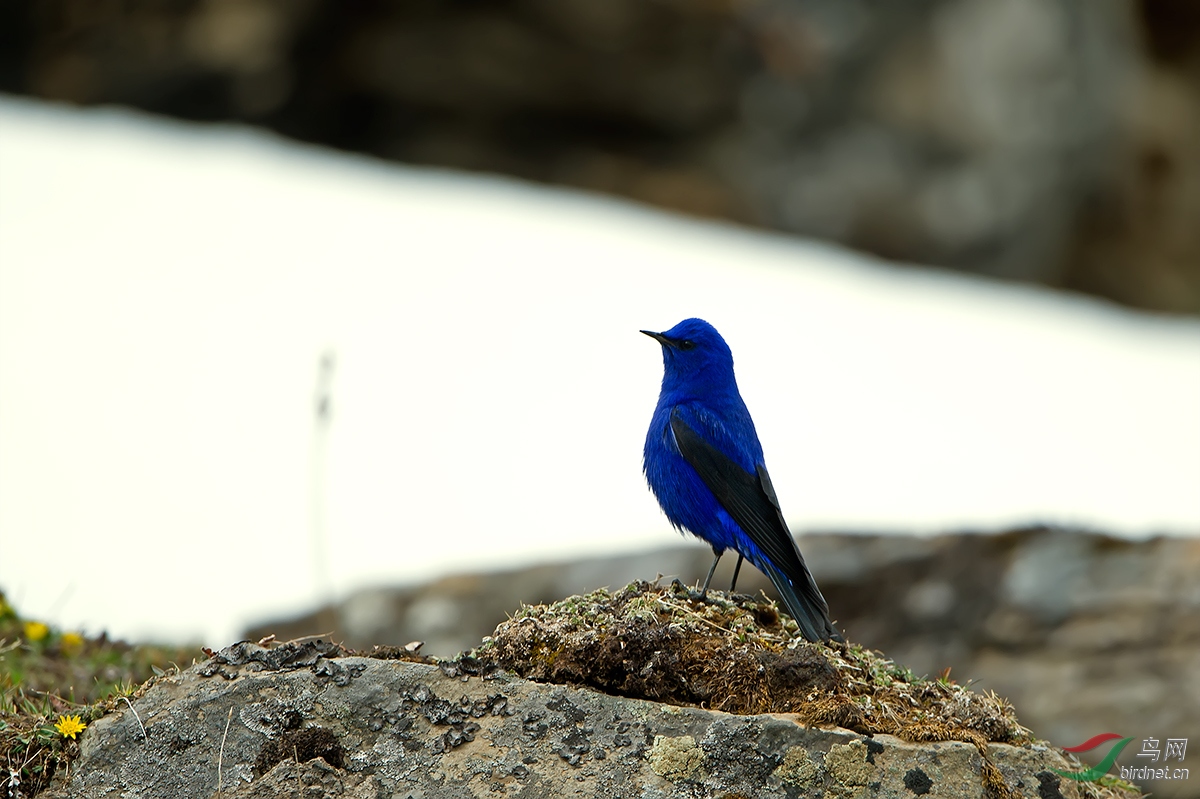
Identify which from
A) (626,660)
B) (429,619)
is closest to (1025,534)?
(429,619)

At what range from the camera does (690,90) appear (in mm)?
21344

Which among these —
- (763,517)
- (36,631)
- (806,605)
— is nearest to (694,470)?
(763,517)

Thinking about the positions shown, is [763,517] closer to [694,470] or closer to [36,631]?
[694,470]

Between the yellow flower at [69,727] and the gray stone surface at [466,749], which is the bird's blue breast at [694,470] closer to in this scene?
the gray stone surface at [466,749]

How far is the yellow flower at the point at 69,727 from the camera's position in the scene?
4703 millimetres

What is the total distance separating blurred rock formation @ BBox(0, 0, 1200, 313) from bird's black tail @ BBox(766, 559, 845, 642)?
1623 cm

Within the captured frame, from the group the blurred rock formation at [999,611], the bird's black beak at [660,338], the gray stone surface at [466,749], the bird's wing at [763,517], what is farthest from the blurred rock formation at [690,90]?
the gray stone surface at [466,749]

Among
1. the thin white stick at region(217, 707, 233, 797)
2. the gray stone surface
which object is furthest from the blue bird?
the thin white stick at region(217, 707, 233, 797)

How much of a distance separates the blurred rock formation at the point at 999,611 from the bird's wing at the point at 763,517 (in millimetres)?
4591

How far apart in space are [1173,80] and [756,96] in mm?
9621

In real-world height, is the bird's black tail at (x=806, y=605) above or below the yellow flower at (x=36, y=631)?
above

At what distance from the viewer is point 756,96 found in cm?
2112

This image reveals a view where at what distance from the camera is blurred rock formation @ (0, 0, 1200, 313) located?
813 inches

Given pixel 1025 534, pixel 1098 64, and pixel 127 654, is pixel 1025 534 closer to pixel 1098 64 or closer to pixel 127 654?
pixel 127 654
